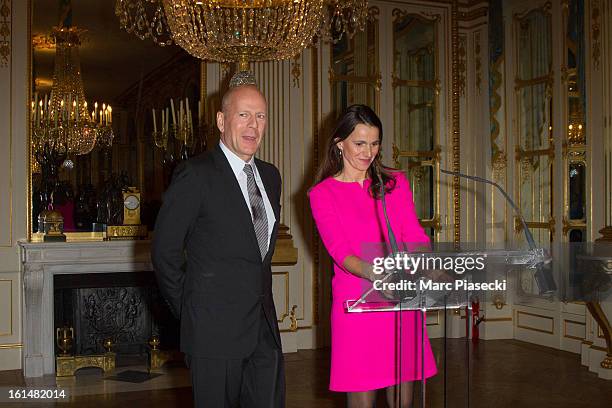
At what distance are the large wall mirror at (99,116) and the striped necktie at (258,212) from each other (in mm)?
3350

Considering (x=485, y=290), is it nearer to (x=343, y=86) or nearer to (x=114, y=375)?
(x=114, y=375)

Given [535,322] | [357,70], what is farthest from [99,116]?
[535,322]

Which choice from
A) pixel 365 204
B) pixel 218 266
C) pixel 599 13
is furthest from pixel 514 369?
pixel 218 266

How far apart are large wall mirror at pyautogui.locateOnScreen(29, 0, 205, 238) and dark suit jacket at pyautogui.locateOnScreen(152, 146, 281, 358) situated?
338 centimetres

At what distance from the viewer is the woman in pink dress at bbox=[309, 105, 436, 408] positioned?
2.45 meters

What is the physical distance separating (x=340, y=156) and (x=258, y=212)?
0.39 m

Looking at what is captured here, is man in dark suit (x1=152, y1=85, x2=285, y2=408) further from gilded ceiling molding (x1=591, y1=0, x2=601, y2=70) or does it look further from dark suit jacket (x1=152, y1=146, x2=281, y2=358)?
gilded ceiling molding (x1=591, y1=0, x2=601, y2=70)

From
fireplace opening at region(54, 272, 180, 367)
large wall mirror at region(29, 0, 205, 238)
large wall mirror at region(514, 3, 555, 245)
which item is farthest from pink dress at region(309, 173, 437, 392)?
large wall mirror at region(514, 3, 555, 245)

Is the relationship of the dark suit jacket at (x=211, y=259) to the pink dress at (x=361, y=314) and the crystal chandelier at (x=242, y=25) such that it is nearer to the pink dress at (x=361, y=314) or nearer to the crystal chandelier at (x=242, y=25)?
the pink dress at (x=361, y=314)

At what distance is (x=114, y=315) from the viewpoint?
18.5 feet

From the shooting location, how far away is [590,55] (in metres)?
5.61

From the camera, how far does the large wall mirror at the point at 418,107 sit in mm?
6840

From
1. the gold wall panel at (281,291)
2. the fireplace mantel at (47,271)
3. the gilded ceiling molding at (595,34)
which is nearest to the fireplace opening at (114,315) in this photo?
the fireplace mantel at (47,271)

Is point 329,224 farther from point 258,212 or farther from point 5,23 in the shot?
point 5,23
